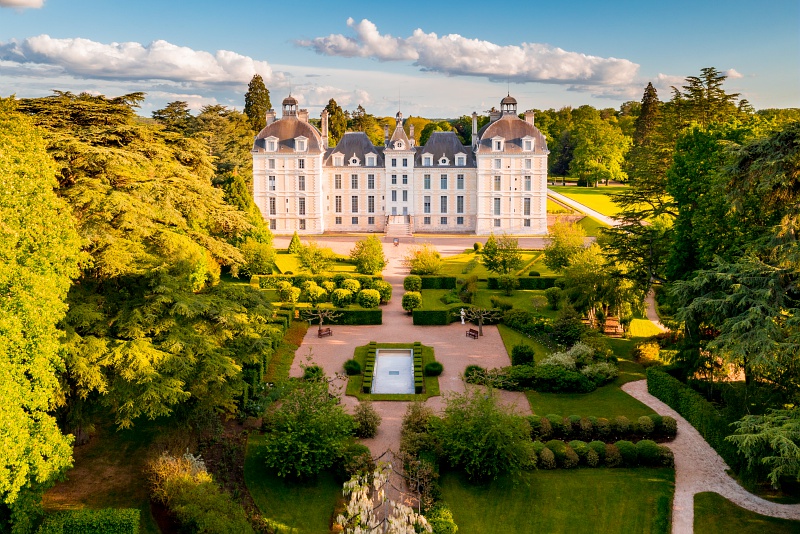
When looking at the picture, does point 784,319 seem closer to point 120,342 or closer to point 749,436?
point 749,436

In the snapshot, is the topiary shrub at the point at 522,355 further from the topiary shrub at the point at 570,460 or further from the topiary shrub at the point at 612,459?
the topiary shrub at the point at 570,460

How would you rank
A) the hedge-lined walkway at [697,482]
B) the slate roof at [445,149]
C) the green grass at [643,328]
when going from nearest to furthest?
the hedge-lined walkway at [697,482] → the green grass at [643,328] → the slate roof at [445,149]

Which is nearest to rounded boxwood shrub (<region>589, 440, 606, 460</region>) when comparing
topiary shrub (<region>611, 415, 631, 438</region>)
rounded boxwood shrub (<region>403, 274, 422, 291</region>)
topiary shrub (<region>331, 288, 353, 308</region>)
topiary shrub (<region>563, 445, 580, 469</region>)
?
topiary shrub (<region>563, 445, 580, 469</region>)

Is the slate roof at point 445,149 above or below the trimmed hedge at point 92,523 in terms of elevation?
above

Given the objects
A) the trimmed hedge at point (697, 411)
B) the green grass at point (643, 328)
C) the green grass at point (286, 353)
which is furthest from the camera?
the green grass at point (643, 328)

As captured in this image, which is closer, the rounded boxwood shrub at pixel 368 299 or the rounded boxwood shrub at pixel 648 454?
the rounded boxwood shrub at pixel 648 454

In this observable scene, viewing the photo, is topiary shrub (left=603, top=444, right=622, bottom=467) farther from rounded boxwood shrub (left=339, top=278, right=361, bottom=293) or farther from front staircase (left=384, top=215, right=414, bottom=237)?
front staircase (left=384, top=215, right=414, bottom=237)

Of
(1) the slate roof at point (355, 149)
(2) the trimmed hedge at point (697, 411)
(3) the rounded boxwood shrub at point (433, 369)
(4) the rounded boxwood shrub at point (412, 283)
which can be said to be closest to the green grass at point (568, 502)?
(2) the trimmed hedge at point (697, 411)
